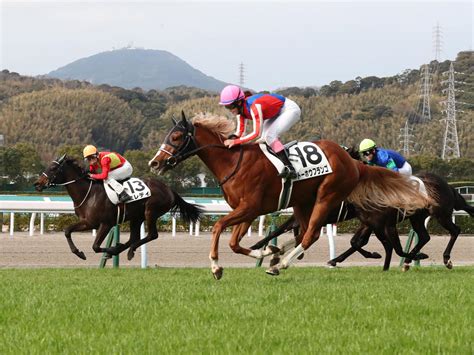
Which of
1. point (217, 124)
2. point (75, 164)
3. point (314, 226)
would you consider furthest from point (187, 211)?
point (314, 226)

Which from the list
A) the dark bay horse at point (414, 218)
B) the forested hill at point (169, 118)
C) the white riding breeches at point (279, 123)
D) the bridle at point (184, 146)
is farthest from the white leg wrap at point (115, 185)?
the forested hill at point (169, 118)

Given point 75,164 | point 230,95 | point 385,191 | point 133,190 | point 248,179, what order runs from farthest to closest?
point 75,164, point 133,190, point 385,191, point 230,95, point 248,179

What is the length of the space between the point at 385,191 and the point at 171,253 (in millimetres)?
5194

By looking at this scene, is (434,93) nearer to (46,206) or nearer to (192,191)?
(192,191)

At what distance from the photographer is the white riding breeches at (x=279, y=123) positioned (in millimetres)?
7109

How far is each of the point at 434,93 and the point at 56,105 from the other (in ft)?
156

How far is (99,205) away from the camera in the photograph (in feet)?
32.6

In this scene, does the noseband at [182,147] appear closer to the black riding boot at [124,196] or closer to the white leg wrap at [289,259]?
the white leg wrap at [289,259]

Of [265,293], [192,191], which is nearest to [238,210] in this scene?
[265,293]

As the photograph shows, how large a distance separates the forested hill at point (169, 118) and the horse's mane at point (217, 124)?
229 feet

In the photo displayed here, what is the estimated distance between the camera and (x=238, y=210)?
6625mm

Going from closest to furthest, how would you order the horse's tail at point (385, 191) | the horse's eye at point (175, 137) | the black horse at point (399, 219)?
the horse's eye at point (175, 137) → the horse's tail at point (385, 191) → the black horse at point (399, 219)

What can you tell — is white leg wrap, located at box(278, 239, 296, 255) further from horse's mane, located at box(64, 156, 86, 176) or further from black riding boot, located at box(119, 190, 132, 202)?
horse's mane, located at box(64, 156, 86, 176)

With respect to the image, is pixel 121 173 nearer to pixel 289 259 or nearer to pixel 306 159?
pixel 306 159
